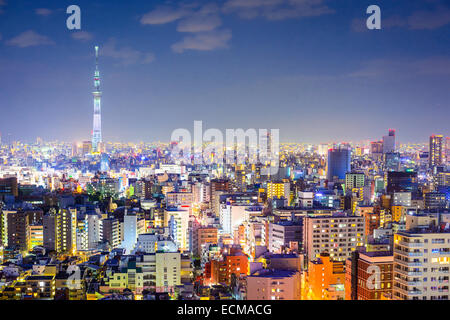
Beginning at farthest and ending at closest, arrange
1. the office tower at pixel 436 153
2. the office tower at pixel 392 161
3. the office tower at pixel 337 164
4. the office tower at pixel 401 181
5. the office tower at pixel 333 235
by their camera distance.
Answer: the office tower at pixel 337 164 → the office tower at pixel 401 181 → the office tower at pixel 392 161 → the office tower at pixel 436 153 → the office tower at pixel 333 235

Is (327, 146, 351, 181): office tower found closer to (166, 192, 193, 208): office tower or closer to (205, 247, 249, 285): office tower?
(166, 192, 193, 208): office tower

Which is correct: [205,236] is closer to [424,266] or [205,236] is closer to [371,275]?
[371,275]

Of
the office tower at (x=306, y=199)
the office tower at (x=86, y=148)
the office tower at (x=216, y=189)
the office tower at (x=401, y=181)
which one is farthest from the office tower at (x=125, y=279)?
the office tower at (x=86, y=148)

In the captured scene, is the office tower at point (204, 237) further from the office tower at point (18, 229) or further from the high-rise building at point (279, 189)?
the high-rise building at point (279, 189)

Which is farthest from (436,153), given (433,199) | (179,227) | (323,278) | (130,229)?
(130,229)

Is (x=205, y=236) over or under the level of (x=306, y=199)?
under

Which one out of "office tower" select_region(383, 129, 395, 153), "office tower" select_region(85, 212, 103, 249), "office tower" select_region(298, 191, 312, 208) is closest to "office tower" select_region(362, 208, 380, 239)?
"office tower" select_region(298, 191, 312, 208)
